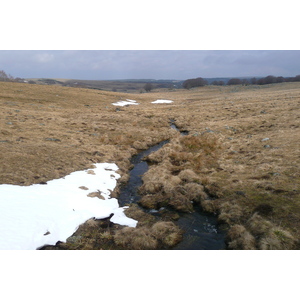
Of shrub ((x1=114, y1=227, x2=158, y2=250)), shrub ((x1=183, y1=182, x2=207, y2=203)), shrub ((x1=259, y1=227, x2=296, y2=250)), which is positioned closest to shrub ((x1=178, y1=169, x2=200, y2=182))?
shrub ((x1=183, y1=182, x2=207, y2=203))

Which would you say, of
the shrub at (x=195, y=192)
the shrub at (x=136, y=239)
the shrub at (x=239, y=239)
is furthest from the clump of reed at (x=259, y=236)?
the shrub at (x=136, y=239)

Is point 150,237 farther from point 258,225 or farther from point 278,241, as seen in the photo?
point 278,241

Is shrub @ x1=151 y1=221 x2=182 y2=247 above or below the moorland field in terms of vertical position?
below

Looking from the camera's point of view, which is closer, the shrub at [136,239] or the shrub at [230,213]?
the shrub at [136,239]

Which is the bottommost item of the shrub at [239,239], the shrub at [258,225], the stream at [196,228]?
the stream at [196,228]

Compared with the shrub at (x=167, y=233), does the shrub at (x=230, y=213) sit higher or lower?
higher

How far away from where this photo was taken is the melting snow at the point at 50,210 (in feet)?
28.4

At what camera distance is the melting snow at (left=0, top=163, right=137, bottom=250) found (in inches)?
341

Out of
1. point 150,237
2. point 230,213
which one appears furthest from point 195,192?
point 150,237

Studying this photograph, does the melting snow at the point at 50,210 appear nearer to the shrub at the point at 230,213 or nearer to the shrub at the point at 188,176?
the shrub at the point at 230,213

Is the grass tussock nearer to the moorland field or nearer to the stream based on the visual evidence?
the moorland field

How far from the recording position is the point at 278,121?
1121 inches

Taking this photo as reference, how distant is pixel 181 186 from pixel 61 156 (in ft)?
33.5

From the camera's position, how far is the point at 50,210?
406 inches
